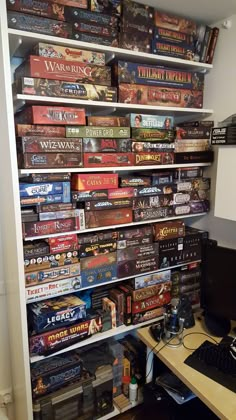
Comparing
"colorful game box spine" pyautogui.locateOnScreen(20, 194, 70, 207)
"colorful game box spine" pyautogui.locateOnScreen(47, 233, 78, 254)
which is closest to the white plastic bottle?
"colorful game box spine" pyautogui.locateOnScreen(47, 233, 78, 254)

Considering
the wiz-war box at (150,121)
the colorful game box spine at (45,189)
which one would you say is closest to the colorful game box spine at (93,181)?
the colorful game box spine at (45,189)

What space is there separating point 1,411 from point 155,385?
34.8 inches

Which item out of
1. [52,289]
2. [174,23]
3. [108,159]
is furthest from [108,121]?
[52,289]

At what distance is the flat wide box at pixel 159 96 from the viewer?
1508mm

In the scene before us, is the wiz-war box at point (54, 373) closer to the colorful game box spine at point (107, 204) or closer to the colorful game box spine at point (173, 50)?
the colorful game box spine at point (107, 204)

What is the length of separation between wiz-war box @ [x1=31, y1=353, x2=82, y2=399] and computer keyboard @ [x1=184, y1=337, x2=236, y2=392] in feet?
1.96

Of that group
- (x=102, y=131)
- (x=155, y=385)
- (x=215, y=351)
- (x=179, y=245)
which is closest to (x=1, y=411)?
(x=155, y=385)

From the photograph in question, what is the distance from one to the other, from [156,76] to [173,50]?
0.56ft

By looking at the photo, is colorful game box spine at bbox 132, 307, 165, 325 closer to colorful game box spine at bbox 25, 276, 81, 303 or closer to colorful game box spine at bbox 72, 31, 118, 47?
colorful game box spine at bbox 25, 276, 81, 303

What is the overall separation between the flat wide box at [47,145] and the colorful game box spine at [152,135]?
328mm

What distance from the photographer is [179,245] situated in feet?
6.01

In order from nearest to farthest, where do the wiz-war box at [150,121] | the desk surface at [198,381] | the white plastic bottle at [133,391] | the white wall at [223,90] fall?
the desk surface at [198,381]
the wiz-war box at [150,121]
the white wall at [223,90]
the white plastic bottle at [133,391]

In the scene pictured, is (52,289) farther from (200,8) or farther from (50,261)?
(200,8)

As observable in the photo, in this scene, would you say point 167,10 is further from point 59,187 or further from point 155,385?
point 155,385
